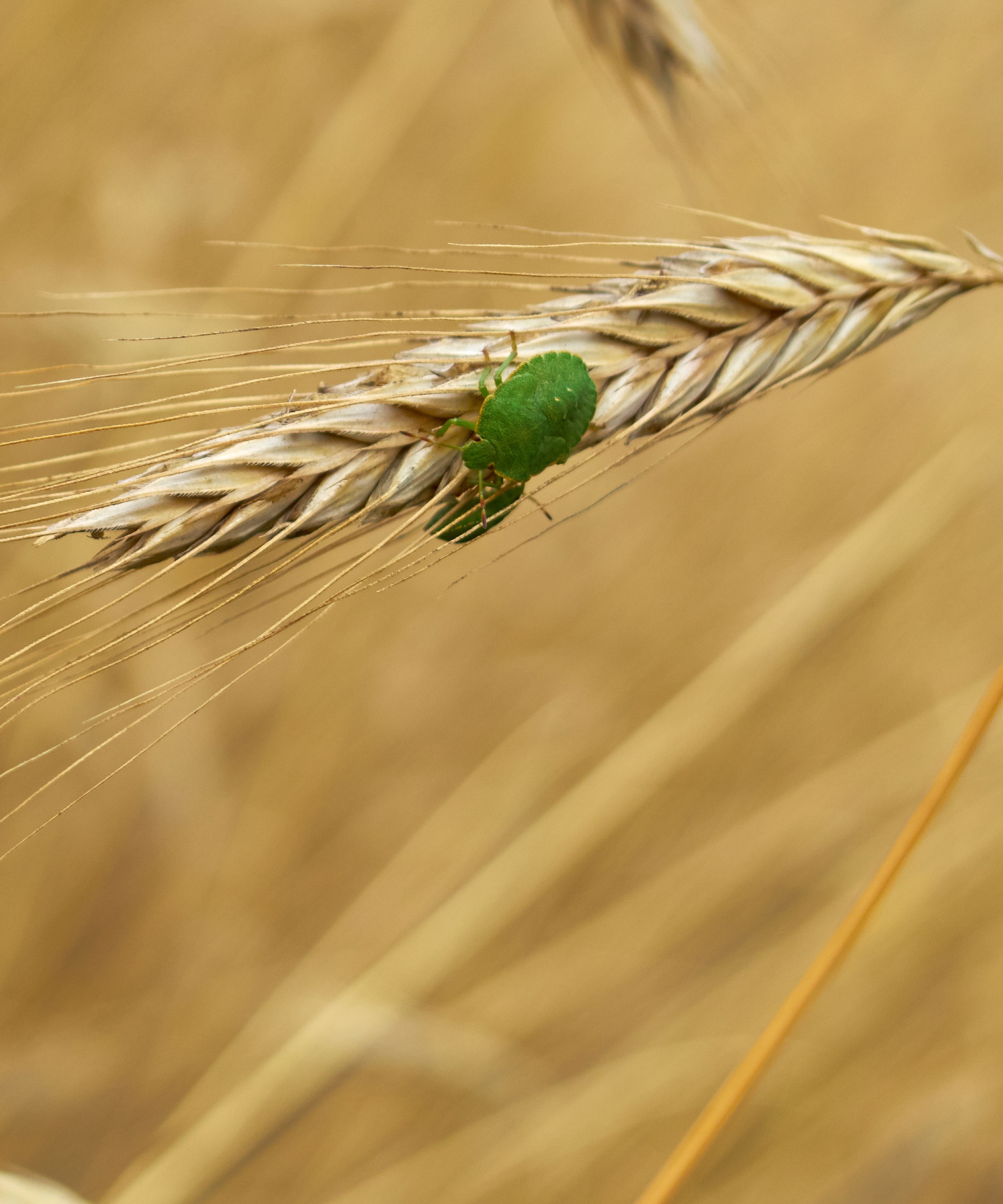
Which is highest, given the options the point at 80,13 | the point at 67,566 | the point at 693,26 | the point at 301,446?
the point at 80,13

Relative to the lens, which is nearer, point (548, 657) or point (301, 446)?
point (301, 446)

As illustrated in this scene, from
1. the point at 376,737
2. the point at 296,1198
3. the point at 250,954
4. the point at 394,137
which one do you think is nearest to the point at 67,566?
the point at 376,737

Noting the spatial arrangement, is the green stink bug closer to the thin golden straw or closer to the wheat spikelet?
the wheat spikelet

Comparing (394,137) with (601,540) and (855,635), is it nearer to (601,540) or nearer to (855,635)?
(601,540)

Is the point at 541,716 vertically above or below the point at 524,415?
below

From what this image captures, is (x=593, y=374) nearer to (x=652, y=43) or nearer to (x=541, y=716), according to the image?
(x=652, y=43)

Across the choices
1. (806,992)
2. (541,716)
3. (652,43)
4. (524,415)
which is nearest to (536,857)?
(541,716)

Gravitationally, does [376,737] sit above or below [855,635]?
above
